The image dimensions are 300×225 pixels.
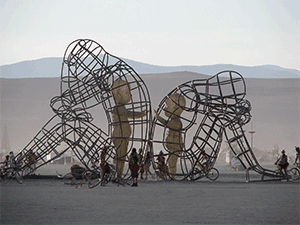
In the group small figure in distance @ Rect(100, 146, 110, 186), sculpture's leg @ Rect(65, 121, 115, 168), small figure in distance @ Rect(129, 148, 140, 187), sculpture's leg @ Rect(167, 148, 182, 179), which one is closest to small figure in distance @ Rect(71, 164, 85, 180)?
sculpture's leg @ Rect(65, 121, 115, 168)

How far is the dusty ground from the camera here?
10352 millimetres

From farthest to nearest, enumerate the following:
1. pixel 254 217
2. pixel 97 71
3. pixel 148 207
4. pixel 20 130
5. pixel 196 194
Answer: pixel 20 130
pixel 97 71
pixel 196 194
pixel 148 207
pixel 254 217

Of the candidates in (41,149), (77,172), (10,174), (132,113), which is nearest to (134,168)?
(132,113)

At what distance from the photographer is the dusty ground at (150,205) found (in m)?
10.4

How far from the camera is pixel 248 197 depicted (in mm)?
14547

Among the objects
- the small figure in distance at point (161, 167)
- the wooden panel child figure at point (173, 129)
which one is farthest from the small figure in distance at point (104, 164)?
the wooden panel child figure at point (173, 129)

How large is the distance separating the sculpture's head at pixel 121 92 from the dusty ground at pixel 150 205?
13.6 feet

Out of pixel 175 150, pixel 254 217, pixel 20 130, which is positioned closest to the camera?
pixel 254 217

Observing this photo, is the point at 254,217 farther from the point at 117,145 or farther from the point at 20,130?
the point at 20,130

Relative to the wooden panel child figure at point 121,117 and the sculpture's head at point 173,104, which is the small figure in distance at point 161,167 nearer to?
the wooden panel child figure at point 121,117

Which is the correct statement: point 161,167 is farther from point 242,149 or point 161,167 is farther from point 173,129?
point 242,149

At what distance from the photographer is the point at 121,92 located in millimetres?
21062

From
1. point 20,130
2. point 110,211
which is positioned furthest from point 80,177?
point 20,130

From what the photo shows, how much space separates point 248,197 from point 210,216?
13.1ft
